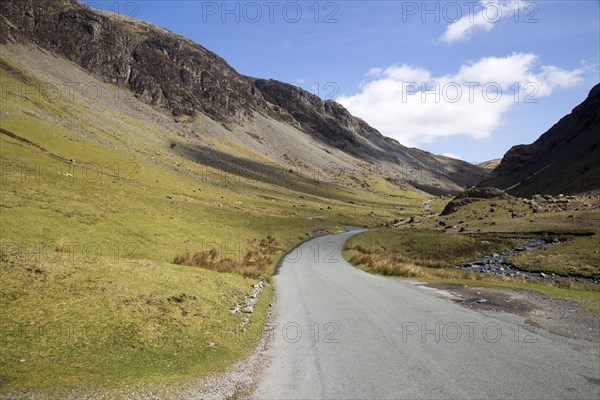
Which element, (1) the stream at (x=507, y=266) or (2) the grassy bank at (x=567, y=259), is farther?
(2) the grassy bank at (x=567, y=259)

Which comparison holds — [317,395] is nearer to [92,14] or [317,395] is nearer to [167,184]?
[167,184]

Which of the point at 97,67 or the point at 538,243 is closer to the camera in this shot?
the point at 538,243

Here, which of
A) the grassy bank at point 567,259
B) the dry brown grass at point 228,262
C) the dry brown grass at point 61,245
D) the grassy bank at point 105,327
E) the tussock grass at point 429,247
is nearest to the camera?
the grassy bank at point 105,327

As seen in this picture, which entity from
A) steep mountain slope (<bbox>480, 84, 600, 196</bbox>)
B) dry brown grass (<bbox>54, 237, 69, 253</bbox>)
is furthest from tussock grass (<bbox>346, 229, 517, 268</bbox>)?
steep mountain slope (<bbox>480, 84, 600, 196</bbox>)

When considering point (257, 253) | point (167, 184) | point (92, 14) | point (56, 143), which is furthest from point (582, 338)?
point (92, 14)

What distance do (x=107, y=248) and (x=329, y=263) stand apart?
78.9 ft

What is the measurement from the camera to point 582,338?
1260cm

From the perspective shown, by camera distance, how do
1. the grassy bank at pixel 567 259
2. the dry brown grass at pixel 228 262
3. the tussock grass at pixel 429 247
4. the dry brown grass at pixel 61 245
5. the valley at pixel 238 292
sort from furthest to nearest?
the tussock grass at pixel 429 247 → the grassy bank at pixel 567 259 → the dry brown grass at pixel 228 262 → the dry brown grass at pixel 61 245 → the valley at pixel 238 292

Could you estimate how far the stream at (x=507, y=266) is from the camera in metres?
34.6

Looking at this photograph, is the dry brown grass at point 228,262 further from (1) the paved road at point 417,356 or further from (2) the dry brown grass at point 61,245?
(1) the paved road at point 417,356

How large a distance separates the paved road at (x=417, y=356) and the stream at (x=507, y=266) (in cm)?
2240

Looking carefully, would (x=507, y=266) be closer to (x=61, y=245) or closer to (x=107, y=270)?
(x=107, y=270)

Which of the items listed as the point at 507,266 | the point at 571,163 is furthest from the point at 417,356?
the point at 571,163

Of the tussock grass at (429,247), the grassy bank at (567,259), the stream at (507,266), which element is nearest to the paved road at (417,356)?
the stream at (507,266)
